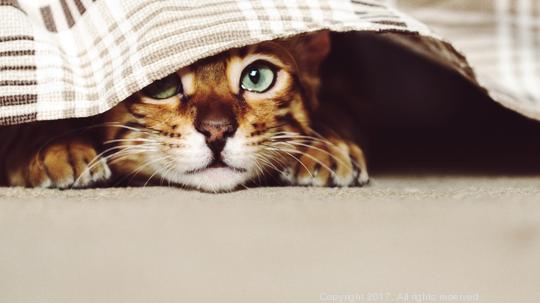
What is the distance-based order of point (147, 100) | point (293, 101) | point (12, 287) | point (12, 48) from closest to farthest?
point (12, 287) < point (12, 48) < point (147, 100) < point (293, 101)

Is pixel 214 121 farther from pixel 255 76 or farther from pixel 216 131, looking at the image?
pixel 255 76

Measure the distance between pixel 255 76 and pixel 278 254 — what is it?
37 cm

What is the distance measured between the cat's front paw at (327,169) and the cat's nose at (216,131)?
155mm

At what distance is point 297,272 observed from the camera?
754 mm

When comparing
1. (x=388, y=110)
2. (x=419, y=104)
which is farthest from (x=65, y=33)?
(x=419, y=104)

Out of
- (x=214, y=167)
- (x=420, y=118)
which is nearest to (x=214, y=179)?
(x=214, y=167)

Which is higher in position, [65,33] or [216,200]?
[65,33]

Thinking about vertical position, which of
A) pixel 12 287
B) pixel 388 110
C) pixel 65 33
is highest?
pixel 65 33

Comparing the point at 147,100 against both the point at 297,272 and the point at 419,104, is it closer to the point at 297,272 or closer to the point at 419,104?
the point at 297,272

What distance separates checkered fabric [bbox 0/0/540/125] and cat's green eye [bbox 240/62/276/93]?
149 mm

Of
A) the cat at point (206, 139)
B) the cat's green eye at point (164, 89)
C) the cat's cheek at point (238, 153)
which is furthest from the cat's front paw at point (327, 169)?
the cat's green eye at point (164, 89)

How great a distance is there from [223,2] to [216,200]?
0.91 feet

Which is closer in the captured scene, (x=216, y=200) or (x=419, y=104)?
(x=216, y=200)

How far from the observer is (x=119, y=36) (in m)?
0.89
